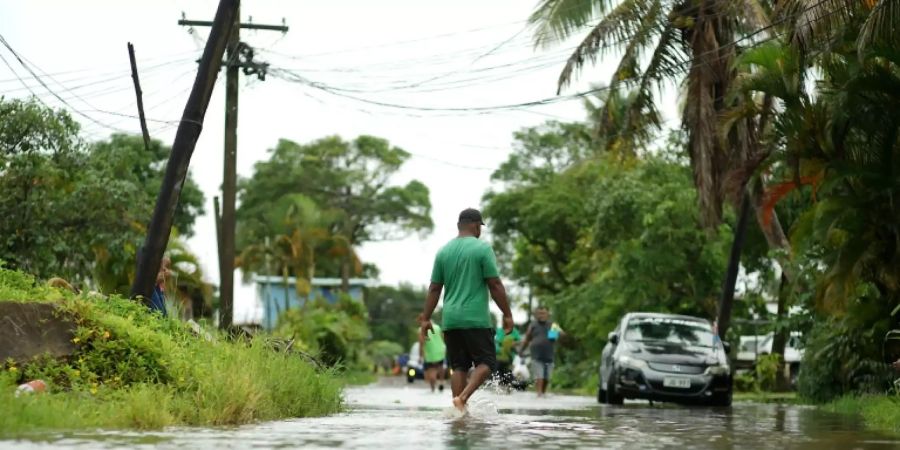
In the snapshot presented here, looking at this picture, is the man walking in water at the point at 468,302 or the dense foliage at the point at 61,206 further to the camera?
the dense foliage at the point at 61,206

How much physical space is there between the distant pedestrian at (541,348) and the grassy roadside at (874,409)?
24.2ft

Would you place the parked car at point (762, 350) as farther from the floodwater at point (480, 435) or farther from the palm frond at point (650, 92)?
the floodwater at point (480, 435)

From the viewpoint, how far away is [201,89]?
17797 millimetres

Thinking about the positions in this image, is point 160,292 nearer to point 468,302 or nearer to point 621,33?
point 468,302

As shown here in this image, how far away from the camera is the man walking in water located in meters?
14.2

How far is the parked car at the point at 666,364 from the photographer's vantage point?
24094 mm

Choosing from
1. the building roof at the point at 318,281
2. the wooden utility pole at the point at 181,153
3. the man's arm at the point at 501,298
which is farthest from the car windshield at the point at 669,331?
the building roof at the point at 318,281

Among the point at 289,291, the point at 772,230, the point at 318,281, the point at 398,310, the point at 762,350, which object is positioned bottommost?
the point at 762,350

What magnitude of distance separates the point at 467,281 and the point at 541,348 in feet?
50.3

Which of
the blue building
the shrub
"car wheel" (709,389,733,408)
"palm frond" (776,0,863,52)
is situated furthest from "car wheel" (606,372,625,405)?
the blue building

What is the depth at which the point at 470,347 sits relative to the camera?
14234 millimetres

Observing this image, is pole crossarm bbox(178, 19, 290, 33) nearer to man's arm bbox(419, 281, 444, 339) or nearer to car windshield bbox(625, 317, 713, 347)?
car windshield bbox(625, 317, 713, 347)

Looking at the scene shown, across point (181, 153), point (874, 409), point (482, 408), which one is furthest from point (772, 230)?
point (482, 408)

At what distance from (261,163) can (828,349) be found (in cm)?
5781
